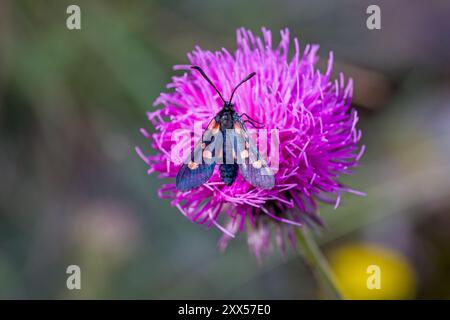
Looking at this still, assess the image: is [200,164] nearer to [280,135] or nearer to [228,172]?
[228,172]

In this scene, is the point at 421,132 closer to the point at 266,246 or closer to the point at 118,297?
the point at 266,246

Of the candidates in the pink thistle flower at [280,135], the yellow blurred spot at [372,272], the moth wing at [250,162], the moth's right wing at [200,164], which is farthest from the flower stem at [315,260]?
the yellow blurred spot at [372,272]

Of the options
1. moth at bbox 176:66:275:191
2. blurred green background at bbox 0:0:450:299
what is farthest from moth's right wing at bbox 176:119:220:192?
blurred green background at bbox 0:0:450:299

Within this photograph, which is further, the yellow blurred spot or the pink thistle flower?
the yellow blurred spot

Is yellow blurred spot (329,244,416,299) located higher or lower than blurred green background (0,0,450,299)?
lower

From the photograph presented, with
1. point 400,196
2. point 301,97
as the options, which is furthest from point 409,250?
point 301,97

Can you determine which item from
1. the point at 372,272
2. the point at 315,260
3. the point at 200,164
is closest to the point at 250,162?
the point at 200,164

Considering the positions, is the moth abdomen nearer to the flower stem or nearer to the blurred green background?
the flower stem
